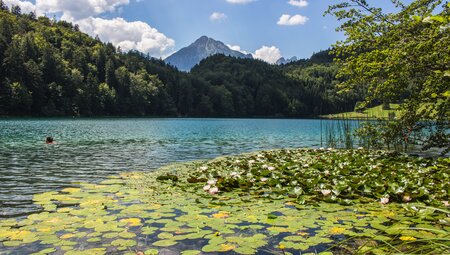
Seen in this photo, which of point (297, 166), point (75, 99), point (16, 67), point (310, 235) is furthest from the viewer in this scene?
point (75, 99)

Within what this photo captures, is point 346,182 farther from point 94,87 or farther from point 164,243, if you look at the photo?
point 94,87

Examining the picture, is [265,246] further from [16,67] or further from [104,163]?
[16,67]

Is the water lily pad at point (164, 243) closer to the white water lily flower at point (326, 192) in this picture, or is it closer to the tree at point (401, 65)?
Answer: the white water lily flower at point (326, 192)

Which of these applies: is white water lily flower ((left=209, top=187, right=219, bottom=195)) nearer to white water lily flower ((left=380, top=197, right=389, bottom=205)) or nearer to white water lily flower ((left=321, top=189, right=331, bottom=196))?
white water lily flower ((left=321, top=189, right=331, bottom=196))

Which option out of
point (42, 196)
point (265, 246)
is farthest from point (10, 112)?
point (265, 246)

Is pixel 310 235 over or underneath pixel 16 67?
underneath

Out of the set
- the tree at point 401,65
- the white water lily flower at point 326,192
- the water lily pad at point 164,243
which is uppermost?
the tree at point 401,65

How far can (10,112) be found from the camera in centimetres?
8912

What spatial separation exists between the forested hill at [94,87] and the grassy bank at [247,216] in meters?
47.7

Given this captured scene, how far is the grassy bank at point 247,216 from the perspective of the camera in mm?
5113

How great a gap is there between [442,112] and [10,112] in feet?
326

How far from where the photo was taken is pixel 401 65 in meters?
12.5

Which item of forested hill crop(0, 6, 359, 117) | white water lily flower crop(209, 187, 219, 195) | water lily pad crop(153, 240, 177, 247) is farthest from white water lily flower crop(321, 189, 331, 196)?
forested hill crop(0, 6, 359, 117)

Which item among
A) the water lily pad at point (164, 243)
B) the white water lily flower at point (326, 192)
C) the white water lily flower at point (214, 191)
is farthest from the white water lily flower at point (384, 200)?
the water lily pad at point (164, 243)
